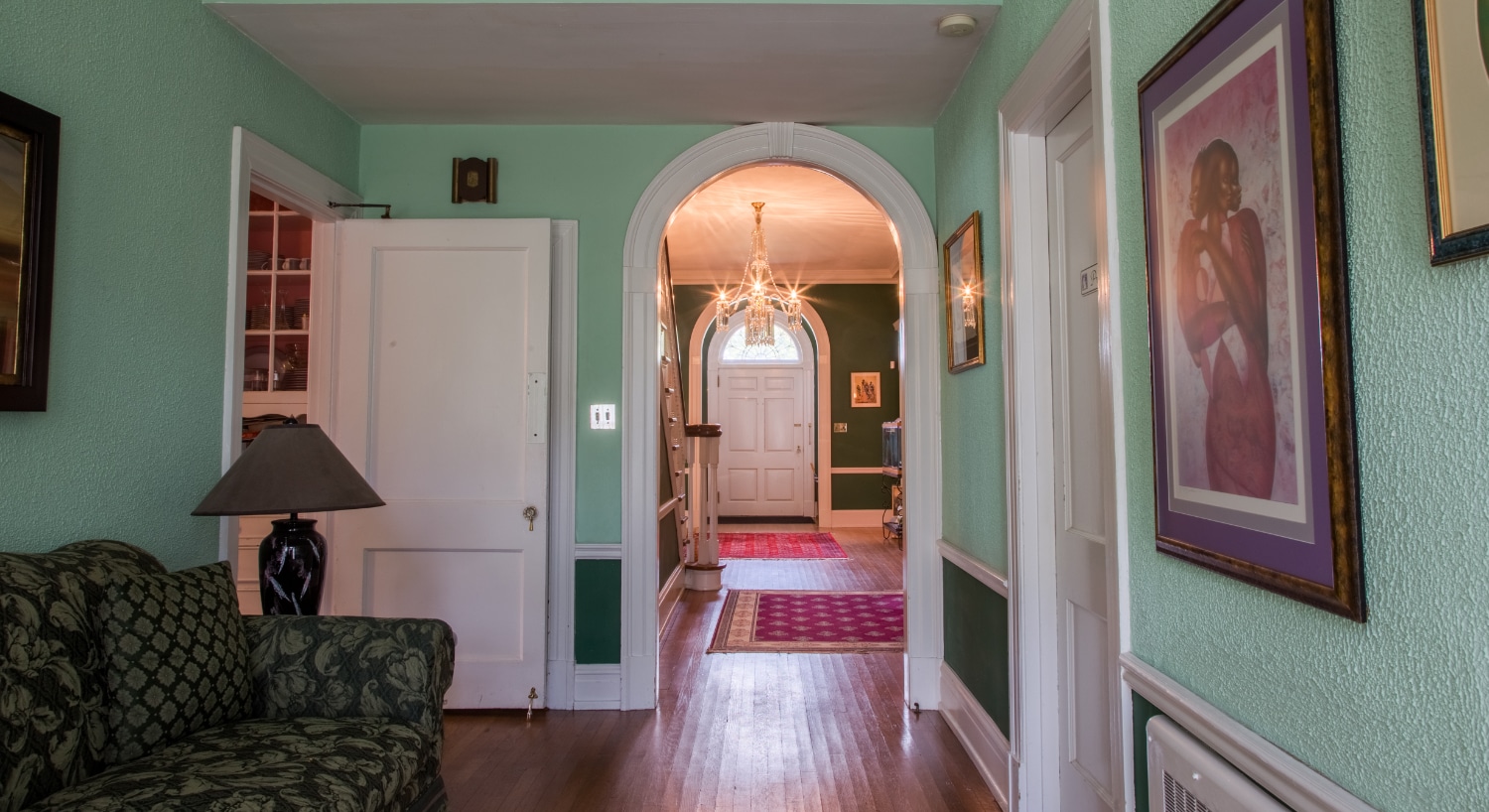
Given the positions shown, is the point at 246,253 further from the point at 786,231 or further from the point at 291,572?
the point at 786,231

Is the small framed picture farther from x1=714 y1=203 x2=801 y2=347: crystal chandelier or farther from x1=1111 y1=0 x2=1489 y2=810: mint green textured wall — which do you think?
x1=1111 y1=0 x2=1489 y2=810: mint green textured wall

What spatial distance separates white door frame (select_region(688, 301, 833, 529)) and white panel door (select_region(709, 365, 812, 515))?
0.75 meters

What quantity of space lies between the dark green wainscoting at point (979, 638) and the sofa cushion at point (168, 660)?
6.99ft

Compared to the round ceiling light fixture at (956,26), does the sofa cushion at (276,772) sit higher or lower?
lower

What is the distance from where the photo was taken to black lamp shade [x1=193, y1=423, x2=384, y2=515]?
2369mm

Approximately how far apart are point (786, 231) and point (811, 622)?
368 centimetres

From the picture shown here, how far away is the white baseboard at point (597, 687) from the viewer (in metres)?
3.61

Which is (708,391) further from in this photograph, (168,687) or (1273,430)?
(1273,430)

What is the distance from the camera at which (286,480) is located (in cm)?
242

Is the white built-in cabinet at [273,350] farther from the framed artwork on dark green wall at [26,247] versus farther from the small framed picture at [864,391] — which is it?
the small framed picture at [864,391]

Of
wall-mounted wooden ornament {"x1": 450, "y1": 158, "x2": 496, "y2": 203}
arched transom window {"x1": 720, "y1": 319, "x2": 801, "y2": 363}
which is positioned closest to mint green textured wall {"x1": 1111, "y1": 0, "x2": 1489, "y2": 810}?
wall-mounted wooden ornament {"x1": 450, "y1": 158, "x2": 496, "y2": 203}

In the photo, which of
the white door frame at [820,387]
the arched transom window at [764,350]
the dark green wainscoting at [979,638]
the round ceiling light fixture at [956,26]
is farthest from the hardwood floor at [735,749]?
the arched transom window at [764,350]

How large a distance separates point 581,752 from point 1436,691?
270 cm

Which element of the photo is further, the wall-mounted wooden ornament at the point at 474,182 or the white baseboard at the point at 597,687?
the wall-mounted wooden ornament at the point at 474,182
